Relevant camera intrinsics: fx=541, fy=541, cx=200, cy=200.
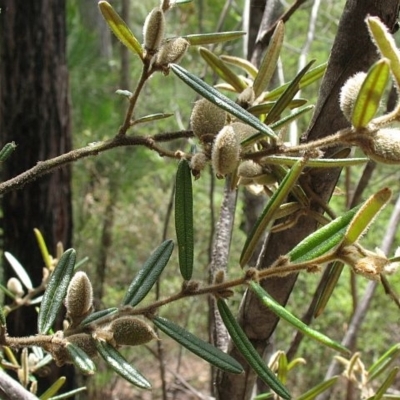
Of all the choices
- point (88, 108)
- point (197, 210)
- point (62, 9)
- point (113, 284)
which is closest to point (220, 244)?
point (62, 9)

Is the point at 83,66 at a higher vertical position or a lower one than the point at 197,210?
higher

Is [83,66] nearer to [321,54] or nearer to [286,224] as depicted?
[321,54]

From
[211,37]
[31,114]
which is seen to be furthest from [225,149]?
[31,114]

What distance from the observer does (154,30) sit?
310 mm

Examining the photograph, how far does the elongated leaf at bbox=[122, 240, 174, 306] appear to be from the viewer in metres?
0.33

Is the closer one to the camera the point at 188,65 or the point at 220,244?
the point at 220,244

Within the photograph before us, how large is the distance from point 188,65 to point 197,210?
2.70 ft

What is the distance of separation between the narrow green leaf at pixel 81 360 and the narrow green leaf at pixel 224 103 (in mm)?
148

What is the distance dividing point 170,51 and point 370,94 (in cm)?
13

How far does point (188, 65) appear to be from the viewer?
3.01m

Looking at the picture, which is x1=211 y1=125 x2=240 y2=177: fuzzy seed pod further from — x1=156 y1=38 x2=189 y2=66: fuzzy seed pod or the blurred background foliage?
the blurred background foliage

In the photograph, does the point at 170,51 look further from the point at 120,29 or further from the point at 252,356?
the point at 252,356

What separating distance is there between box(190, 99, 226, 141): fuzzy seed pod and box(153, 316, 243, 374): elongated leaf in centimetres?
11

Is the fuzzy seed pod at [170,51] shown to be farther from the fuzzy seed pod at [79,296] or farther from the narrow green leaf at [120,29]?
the fuzzy seed pod at [79,296]
